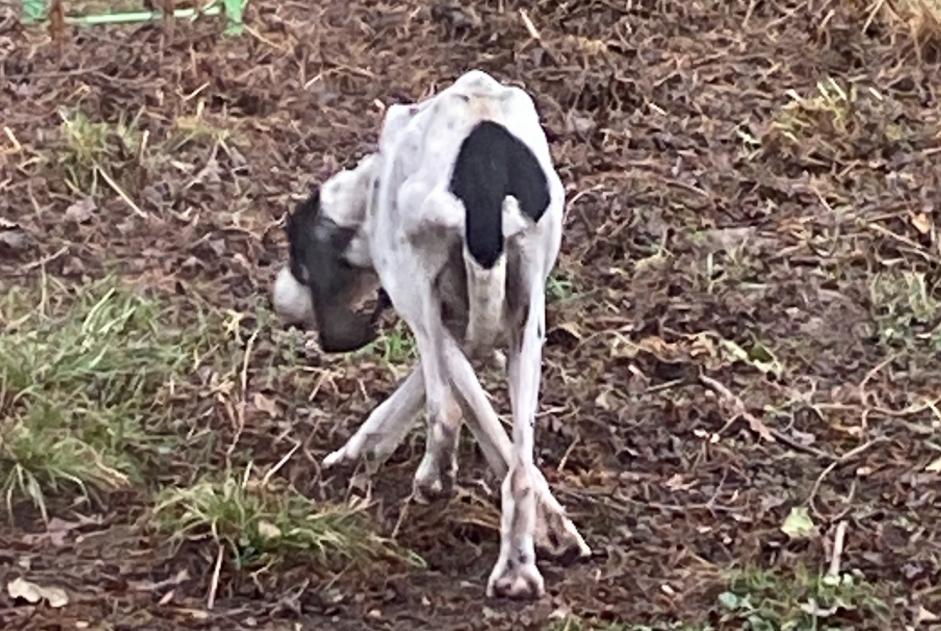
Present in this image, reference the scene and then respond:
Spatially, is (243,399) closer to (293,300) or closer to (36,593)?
(293,300)

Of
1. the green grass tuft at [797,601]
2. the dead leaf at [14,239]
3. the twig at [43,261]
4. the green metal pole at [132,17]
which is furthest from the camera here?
the green metal pole at [132,17]

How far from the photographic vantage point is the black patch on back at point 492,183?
16.1 ft

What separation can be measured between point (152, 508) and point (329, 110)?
11.1ft

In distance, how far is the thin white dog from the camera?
496 cm

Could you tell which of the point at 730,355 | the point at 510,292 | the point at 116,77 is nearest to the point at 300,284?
the point at 510,292

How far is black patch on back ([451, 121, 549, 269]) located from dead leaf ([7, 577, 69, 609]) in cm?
140

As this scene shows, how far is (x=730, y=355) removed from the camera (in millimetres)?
6652

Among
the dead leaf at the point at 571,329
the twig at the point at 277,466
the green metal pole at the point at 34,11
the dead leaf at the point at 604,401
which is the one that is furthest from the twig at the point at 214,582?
the green metal pole at the point at 34,11

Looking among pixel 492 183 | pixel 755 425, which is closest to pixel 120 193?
pixel 755 425

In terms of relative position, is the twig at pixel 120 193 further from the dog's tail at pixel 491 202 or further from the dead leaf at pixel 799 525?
the dead leaf at pixel 799 525

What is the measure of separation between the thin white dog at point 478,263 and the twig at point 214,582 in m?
0.63

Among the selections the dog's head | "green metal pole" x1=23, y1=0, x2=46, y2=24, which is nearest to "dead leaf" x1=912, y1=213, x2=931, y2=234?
the dog's head

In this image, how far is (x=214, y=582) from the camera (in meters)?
5.20

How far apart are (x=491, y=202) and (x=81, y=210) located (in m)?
3.10
